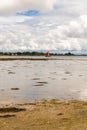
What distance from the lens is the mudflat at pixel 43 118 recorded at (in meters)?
13.0

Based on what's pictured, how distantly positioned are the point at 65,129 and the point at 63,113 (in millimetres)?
3785

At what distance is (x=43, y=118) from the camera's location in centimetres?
1487

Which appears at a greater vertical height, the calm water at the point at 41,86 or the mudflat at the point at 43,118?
the mudflat at the point at 43,118

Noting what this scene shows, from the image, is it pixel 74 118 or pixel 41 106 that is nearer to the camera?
pixel 74 118

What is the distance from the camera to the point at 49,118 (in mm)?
14859

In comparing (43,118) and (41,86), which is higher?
(43,118)

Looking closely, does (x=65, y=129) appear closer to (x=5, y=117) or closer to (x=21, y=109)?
(x=5, y=117)

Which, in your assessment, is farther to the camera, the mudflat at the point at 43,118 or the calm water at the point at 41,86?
the calm water at the point at 41,86

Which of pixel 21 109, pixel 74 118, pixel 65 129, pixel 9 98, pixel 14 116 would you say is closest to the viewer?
pixel 65 129

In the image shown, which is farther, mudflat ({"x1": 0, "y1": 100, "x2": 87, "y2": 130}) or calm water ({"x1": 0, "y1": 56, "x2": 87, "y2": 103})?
calm water ({"x1": 0, "y1": 56, "x2": 87, "y2": 103})

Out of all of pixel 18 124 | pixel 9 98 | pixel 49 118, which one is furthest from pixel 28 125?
pixel 9 98

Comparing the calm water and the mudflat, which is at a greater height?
the mudflat

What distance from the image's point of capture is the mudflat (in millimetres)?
12989

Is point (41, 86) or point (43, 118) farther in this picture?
point (41, 86)
